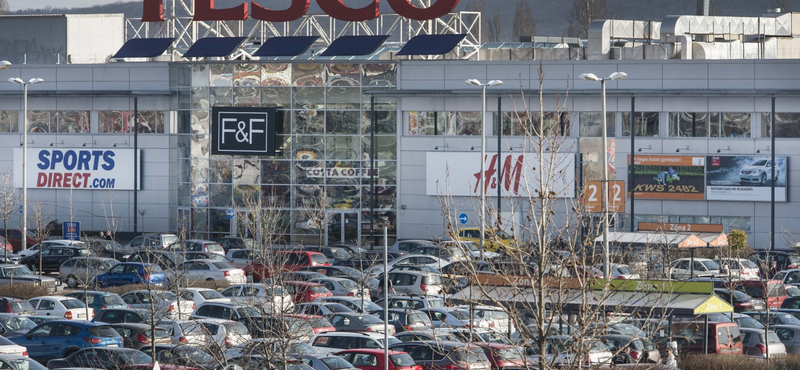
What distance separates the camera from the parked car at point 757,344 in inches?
1029

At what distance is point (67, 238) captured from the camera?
162ft

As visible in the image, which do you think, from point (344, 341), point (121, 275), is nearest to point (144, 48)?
point (121, 275)

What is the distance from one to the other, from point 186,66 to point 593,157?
21475 millimetres

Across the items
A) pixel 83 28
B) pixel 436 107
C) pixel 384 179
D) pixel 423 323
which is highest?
pixel 83 28

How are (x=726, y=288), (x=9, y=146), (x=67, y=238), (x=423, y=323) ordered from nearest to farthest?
(x=423, y=323), (x=726, y=288), (x=67, y=238), (x=9, y=146)

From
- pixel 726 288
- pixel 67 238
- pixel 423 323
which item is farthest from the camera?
pixel 67 238

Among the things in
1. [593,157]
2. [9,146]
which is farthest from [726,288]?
[9,146]

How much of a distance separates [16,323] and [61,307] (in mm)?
3237

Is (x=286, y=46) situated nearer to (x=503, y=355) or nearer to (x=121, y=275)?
(x=121, y=275)

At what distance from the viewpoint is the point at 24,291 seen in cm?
3375

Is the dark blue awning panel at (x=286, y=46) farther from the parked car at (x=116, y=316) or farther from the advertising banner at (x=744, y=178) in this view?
the parked car at (x=116, y=316)

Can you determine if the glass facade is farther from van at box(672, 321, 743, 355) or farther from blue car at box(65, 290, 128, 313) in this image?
van at box(672, 321, 743, 355)

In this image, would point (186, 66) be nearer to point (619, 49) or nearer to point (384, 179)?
point (384, 179)

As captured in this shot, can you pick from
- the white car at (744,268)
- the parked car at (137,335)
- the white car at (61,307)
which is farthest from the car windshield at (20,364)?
the white car at (744,268)
